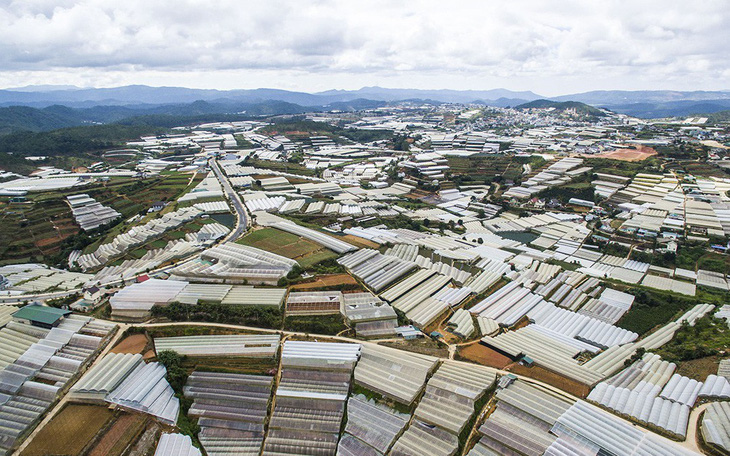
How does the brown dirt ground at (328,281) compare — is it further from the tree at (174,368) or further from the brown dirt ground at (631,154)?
the brown dirt ground at (631,154)

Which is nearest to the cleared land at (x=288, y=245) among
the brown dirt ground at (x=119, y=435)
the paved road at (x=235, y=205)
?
the paved road at (x=235, y=205)

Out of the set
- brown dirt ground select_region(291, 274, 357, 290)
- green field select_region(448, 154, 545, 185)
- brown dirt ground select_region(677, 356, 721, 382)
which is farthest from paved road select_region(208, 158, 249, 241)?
green field select_region(448, 154, 545, 185)

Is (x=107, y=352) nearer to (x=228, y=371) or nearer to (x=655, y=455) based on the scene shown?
(x=228, y=371)

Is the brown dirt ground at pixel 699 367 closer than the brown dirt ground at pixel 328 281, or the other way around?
the brown dirt ground at pixel 699 367

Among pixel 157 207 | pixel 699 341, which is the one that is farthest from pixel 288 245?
pixel 699 341

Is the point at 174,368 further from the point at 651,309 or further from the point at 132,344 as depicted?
the point at 651,309

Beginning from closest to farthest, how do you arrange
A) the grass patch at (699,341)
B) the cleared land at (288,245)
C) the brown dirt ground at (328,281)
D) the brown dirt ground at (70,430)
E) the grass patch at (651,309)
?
the brown dirt ground at (70,430), the grass patch at (699,341), the grass patch at (651,309), the brown dirt ground at (328,281), the cleared land at (288,245)

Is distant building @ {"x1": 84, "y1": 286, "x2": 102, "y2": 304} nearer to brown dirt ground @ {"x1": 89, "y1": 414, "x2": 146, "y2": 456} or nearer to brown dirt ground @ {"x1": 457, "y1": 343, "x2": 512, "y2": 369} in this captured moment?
brown dirt ground @ {"x1": 89, "y1": 414, "x2": 146, "y2": 456}
